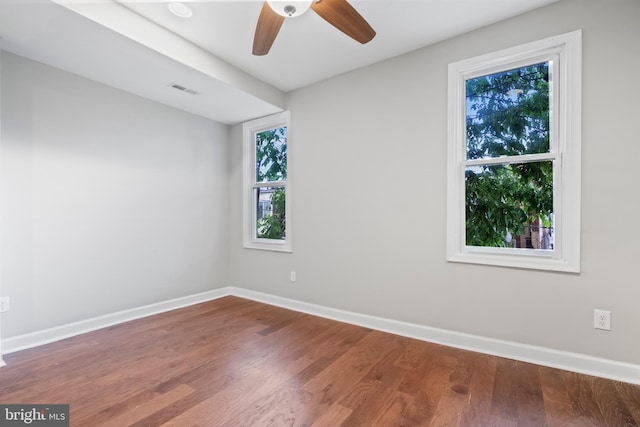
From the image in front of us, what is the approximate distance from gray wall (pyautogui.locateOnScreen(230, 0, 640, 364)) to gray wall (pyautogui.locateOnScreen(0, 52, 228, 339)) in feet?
3.17

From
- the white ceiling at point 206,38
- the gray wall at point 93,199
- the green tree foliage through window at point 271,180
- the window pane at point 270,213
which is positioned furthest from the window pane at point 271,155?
the white ceiling at point 206,38

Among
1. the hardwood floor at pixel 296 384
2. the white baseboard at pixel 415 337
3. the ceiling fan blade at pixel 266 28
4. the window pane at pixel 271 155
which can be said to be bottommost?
the hardwood floor at pixel 296 384

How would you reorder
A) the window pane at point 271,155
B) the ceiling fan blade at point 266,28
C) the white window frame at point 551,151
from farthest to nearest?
the window pane at point 271,155 < the white window frame at point 551,151 < the ceiling fan blade at point 266,28

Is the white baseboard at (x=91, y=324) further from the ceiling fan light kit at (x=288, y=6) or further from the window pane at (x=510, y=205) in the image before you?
the window pane at (x=510, y=205)

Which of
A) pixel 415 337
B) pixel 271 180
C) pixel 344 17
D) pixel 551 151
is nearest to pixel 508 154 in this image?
pixel 551 151

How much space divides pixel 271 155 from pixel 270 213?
31.2 inches

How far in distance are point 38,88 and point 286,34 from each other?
2197 mm

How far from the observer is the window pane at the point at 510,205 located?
2.23 metres

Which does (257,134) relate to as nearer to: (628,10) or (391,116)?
(391,116)

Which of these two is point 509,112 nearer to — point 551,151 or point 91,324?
point 551,151

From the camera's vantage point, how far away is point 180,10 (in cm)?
214

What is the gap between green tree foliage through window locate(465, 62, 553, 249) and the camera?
224 cm

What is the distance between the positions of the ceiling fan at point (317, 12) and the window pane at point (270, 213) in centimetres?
209

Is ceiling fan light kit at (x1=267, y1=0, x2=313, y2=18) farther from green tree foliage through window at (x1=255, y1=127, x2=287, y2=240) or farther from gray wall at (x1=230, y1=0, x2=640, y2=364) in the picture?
green tree foliage through window at (x1=255, y1=127, x2=287, y2=240)
